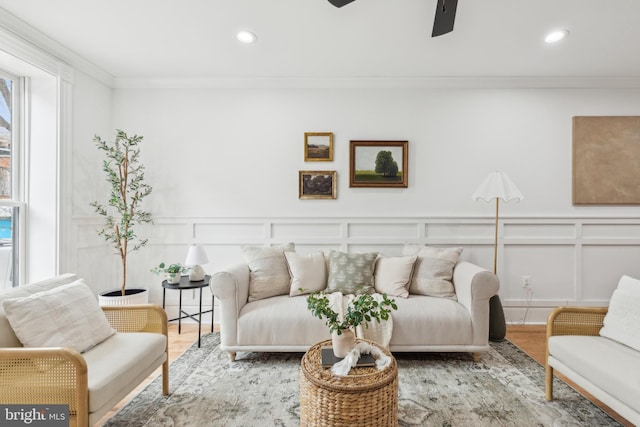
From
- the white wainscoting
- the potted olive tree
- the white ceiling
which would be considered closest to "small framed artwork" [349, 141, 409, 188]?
the white wainscoting

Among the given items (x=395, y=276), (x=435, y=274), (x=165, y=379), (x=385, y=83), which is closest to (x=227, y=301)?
(x=165, y=379)

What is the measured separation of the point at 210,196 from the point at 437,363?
2.72m

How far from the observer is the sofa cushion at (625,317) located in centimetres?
180

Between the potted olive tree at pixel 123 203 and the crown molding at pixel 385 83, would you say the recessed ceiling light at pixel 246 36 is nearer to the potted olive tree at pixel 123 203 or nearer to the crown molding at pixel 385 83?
the crown molding at pixel 385 83

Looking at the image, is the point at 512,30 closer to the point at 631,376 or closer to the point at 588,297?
the point at 631,376

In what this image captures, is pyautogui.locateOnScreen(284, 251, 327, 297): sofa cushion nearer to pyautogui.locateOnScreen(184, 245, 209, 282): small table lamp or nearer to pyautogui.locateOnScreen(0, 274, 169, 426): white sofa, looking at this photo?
pyautogui.locateOnScreen(184, 245, 209, 282): small table lamp

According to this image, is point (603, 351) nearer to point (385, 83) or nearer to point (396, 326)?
point (396, 326)

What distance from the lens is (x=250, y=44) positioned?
9.07 ft

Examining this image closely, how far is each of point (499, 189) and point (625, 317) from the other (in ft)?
4.57

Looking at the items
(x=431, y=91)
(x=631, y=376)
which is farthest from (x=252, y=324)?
(x=431, y=91)

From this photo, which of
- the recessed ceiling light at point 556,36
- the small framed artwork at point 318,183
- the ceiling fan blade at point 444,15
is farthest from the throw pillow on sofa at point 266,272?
the recessed ceiling light at point 556,36

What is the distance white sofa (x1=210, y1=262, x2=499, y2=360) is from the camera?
8.10ft

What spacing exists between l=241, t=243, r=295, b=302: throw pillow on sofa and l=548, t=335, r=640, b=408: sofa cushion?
6.57 ft

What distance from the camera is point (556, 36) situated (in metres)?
2.59
